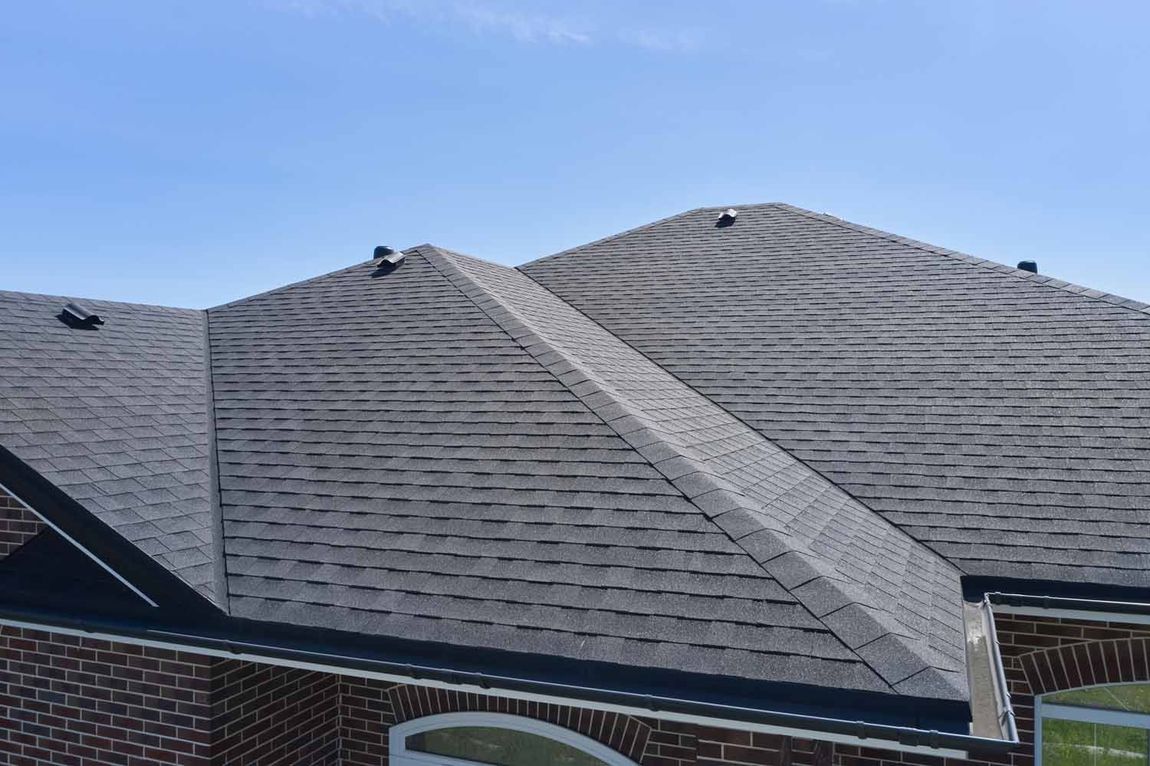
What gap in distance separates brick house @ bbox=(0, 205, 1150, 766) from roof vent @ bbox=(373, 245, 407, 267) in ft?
5.54

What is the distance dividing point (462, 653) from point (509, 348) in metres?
3.77

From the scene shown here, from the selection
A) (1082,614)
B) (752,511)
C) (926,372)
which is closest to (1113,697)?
(1082,614)

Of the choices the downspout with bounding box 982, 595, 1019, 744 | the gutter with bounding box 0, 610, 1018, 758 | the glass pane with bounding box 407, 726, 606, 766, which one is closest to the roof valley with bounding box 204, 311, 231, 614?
the gutter with bounding box 0, 610, 1018, 758

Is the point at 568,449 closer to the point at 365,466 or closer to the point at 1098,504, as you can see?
the point at 365,466

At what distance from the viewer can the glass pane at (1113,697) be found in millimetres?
5719

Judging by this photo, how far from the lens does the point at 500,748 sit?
17.4 ft

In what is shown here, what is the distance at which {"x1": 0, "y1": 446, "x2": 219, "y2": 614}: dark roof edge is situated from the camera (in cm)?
512

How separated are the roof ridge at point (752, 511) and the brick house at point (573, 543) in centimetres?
3

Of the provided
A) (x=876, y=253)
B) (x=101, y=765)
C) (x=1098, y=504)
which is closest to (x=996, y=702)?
(x=1098, y=504)

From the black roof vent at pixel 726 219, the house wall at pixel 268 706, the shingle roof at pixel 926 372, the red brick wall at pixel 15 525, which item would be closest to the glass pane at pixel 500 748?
the house wall at pixel 268 706

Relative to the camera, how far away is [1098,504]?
6.16 metres

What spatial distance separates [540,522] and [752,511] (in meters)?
1.39

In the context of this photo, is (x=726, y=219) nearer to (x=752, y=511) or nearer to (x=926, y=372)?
(x=926, y=372)

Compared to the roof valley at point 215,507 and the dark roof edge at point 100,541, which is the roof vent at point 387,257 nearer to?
the roof valley at point 215,507
